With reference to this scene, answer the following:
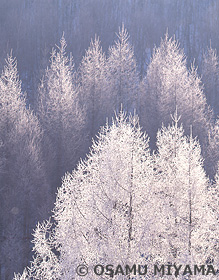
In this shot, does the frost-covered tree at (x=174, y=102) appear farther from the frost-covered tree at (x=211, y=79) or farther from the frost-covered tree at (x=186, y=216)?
the frost-covered tree at (x=186, y=216)

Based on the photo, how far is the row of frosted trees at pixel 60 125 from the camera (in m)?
20.5

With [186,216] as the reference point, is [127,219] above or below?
below

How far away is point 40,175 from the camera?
69.8 ft

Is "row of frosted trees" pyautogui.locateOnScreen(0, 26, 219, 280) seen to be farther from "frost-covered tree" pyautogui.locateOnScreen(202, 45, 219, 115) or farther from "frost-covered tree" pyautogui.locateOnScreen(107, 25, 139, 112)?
"frost-covered tree" pyautogui.locateOnScreen(202, 45, 219, 115)

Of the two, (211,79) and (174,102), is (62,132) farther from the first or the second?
(211,79)

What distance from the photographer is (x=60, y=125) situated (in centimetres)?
2566

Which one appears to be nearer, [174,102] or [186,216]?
[186,216]

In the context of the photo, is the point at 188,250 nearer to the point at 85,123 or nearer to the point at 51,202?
the point at 51,202

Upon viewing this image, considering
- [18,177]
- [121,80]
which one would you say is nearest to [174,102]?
[121,80]

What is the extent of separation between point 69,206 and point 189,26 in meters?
64.7

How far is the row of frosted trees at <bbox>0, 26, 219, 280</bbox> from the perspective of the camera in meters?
20.5

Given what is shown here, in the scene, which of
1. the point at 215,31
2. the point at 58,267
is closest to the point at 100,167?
the point at 58,267

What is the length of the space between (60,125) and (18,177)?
6290 millimetres

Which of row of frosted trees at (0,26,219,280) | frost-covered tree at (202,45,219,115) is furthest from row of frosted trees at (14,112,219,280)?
frost-covered tree at (202,45,219,115)
